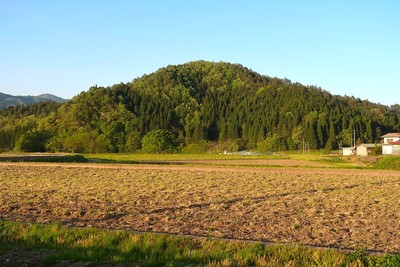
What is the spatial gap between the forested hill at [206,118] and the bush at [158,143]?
0.87m

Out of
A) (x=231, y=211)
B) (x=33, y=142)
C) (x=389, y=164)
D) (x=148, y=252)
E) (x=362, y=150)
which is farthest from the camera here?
(x=33, y=142)

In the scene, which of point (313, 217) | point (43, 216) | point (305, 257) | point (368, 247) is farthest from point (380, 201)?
point (43, 216)

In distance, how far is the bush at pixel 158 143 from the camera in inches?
3861

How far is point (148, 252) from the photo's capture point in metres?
7.64

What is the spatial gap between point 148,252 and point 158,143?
299 feet

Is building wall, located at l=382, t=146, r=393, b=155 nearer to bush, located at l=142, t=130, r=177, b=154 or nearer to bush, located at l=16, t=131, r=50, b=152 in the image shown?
bush, located at l=142, t=130, r=177, b=154

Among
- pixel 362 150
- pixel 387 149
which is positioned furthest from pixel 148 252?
pixel 362 150

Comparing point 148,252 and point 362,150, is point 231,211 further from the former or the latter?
point 362,150

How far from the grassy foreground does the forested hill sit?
9230cm

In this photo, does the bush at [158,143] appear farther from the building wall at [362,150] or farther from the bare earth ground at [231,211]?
the bare earth ground at [231,211]

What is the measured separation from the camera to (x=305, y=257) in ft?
23.8


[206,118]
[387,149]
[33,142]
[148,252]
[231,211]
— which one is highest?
[206,118]

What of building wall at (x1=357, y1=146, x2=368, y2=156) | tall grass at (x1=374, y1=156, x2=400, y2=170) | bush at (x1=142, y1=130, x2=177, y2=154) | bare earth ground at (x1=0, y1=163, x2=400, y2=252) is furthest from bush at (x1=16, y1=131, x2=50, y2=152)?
bare earth ground at (x1=0, y1=163, x2=400, y2=252)

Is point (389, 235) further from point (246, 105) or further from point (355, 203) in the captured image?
point (246, 105)
